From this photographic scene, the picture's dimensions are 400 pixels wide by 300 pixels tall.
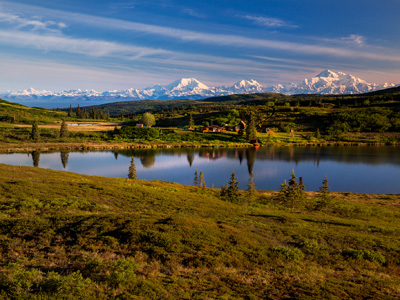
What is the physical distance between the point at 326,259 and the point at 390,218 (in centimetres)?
2520

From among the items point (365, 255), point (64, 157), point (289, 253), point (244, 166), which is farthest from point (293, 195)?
point (64, 157)

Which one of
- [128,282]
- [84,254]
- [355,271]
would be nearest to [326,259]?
[355,271]

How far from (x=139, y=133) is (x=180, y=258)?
143177 mm

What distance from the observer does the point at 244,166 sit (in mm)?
86750

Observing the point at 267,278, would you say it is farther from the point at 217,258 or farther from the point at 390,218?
the point at 390,218

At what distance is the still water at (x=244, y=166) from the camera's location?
6675 cm

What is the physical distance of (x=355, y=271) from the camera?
15.1 m

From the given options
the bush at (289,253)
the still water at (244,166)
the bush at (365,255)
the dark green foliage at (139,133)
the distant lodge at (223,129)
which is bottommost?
the still water at (244,166)

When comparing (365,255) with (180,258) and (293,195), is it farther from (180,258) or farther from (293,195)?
(293,195)

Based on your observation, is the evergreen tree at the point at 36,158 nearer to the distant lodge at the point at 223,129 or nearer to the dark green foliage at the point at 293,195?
the dark green foliage at the point at 293,195

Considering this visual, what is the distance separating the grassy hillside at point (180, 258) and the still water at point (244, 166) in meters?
42.4

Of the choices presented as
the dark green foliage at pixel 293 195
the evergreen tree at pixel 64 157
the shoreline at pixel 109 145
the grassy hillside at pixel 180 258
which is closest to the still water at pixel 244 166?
the evergreen tree at pixel 64 157

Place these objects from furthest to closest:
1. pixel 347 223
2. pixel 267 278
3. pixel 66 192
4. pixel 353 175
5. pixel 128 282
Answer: pixel 353 175 < pixel 66 192 < pixel 347 223 < pixel 267 278 < pixel 128 282

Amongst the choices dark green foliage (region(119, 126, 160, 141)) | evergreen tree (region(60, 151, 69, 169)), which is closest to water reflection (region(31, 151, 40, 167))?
evergreen tree (region(60, 151, 69, 169))
